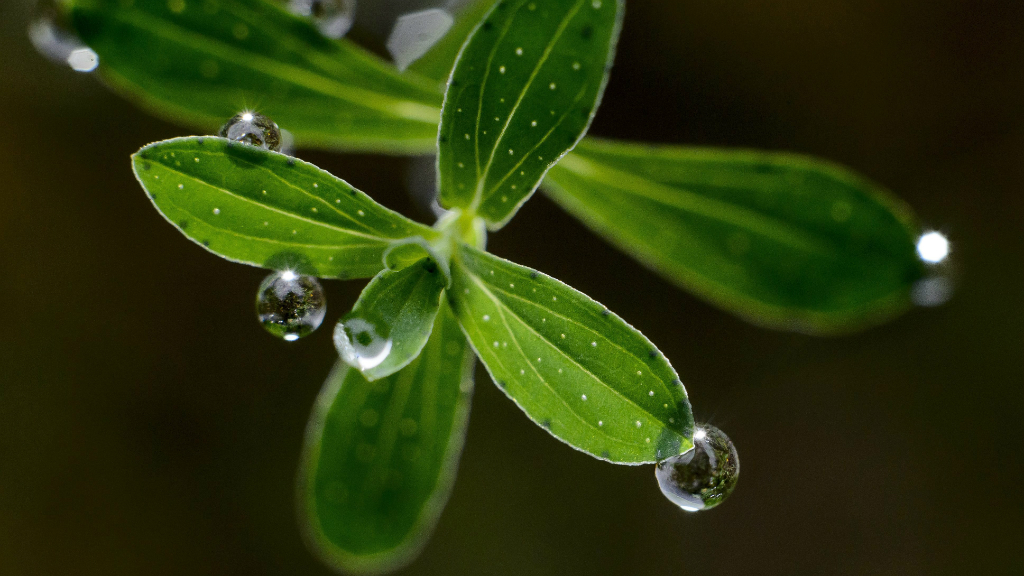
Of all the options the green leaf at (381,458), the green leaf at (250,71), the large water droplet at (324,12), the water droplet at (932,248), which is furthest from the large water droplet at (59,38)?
the water droplet at (932,248)

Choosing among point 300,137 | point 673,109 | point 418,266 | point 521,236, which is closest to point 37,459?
point 300,137

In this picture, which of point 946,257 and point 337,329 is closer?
point 337,329

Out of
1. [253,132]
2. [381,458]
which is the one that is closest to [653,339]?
[381,458]

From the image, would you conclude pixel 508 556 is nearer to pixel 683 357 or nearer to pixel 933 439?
pixel 683 357

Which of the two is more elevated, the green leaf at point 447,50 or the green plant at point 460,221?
the green leaf at point 447,50

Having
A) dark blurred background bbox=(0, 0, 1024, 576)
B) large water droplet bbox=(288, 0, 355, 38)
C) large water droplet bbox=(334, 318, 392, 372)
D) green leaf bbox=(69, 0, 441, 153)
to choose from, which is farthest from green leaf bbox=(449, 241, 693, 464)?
dark blurred background bbox=(0, 0, 1024, 576)

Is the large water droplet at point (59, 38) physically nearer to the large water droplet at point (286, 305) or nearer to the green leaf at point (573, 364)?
the large water droplet at point (286, 305)

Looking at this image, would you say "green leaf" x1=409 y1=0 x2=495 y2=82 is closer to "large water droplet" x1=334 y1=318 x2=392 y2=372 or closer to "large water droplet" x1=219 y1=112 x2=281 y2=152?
"large water droplet" x1=219 y1=112 x2=281 y2=152
